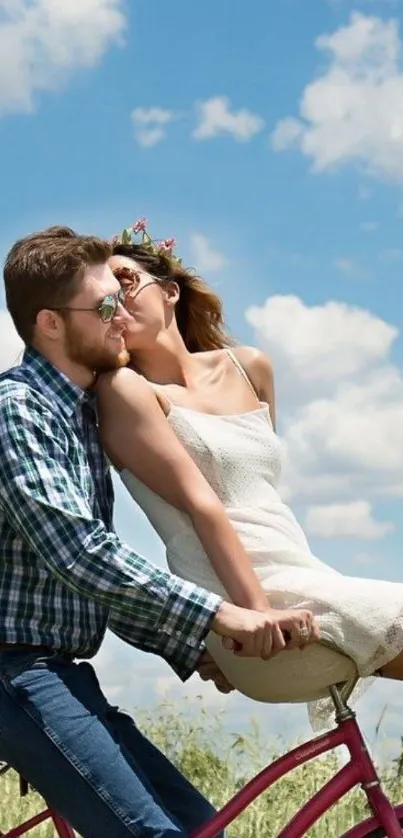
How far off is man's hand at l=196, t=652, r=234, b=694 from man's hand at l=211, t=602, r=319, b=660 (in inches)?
12.2

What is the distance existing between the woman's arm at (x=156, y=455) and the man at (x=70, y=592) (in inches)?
2.3

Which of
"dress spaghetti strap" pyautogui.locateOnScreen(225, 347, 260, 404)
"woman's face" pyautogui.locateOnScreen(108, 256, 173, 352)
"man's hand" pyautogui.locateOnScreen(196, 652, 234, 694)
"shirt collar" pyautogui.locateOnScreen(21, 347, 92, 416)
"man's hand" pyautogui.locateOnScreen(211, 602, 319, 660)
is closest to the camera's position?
"man's hand" pyautogui.locateOnScreen(211, 602, 319, 660)

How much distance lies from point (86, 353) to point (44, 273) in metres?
0.23

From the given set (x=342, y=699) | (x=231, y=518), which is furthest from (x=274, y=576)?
(x=342, y=699)

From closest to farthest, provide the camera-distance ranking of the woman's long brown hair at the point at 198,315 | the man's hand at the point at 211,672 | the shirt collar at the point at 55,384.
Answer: the shirt collar at the point at 55,384 < the man's hand at the point at 211,672 < the woman's long brown hair at the point at 198,315

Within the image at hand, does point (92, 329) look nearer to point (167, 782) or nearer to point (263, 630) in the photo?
point (263, 630)

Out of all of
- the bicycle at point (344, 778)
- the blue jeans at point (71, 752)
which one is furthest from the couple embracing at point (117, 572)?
the bicycle at point (344, 778)

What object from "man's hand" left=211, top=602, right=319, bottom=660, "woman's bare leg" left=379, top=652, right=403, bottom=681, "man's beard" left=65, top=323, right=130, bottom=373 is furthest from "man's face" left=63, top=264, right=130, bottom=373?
"woman's bare leg" left=379, top=652, right=403, bottom=681

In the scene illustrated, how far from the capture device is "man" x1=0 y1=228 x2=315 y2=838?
3059 millimetres

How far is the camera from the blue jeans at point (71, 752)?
3125mm

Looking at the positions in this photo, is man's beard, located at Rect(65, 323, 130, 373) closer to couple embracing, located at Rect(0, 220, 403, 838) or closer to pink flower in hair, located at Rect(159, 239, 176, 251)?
couple embracing, located at Rect(0, 220, 403, 838)

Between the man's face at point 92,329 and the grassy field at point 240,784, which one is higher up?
the man's face at point 92,329

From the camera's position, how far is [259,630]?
3037mm

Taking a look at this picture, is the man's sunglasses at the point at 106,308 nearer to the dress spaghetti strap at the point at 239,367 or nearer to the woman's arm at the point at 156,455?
the woman's arm at the point at 156,455
